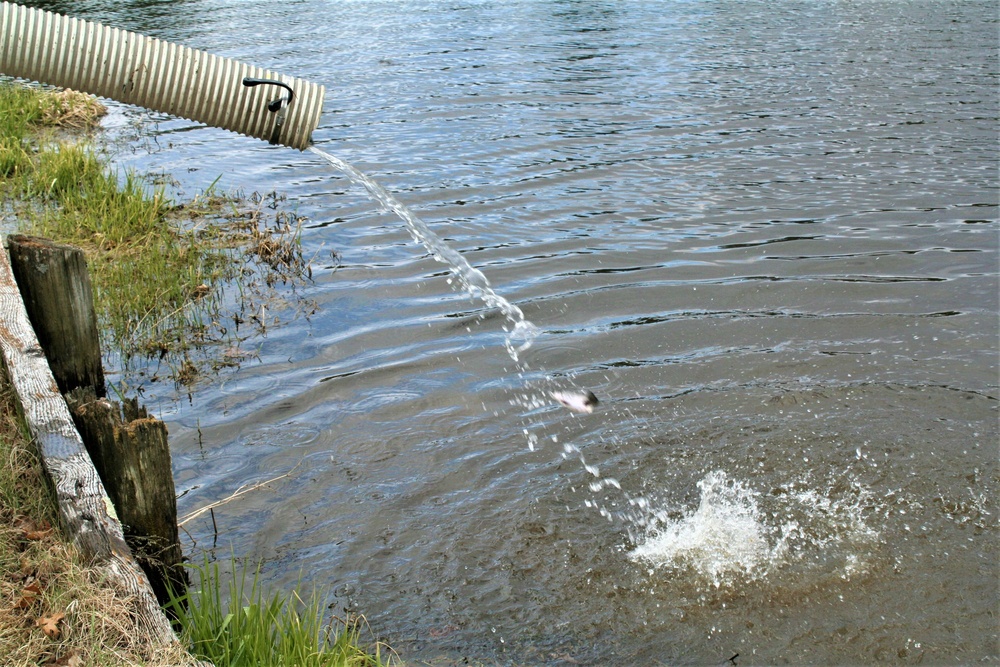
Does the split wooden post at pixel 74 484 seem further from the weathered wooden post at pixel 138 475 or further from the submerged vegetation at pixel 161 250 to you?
the submerged vegetation at pixel 161 250

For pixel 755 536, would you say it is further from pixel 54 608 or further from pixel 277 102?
pixel 277 102

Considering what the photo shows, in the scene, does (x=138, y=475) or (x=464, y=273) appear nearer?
(x=138, y=475)

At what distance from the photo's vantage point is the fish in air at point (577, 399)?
545 cm

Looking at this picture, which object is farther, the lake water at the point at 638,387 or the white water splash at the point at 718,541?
the white water splash at the point at 718,541

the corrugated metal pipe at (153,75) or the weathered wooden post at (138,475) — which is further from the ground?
the corrugated metal pipe at (153,75)

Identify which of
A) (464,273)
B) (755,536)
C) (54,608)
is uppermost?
(54,608)

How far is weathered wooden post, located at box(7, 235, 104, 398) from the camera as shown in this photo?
408 centimetres

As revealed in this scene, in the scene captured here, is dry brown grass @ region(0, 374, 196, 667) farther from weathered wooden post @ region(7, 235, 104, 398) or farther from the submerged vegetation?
the submerged vegetation

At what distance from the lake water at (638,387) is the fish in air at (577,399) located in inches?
4.3

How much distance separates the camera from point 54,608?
2.89 m

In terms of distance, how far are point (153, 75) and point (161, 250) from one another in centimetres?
136

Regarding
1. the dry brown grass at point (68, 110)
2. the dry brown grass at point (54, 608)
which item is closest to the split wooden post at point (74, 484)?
the dry brown grass at point (54, 608)

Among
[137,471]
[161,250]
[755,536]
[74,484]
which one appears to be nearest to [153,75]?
[161,250]

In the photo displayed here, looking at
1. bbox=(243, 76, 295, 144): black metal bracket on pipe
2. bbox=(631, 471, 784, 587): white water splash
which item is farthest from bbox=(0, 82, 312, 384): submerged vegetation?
bbox=(631, 471, 784, 587): white water splash
